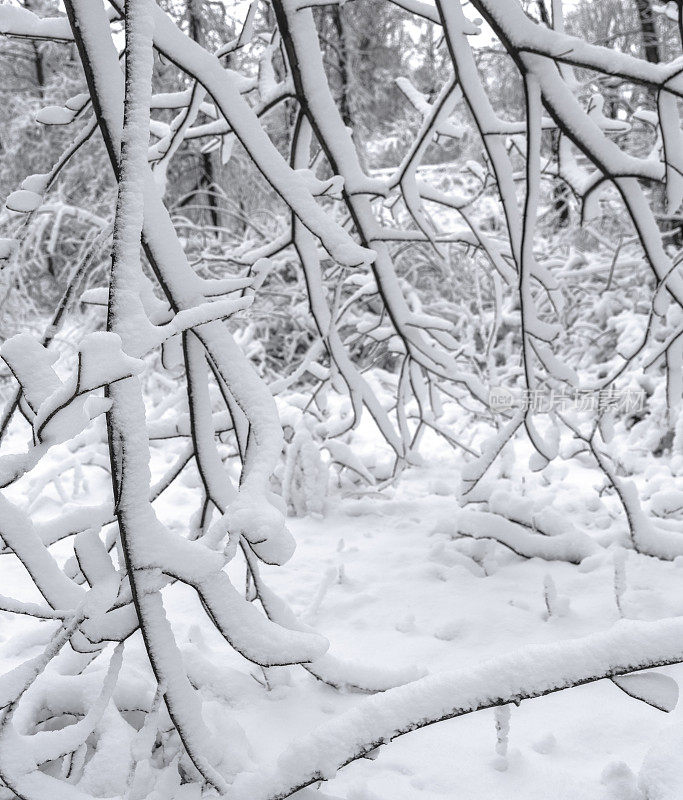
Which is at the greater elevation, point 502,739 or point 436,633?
point 502,739

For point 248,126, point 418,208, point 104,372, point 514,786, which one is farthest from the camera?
point 418,208

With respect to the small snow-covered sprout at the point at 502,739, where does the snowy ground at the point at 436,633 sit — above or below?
below

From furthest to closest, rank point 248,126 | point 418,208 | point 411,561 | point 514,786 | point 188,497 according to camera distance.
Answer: point 188,497 < point 411,561 < point 418,208 < point 514,786 < point 248,126

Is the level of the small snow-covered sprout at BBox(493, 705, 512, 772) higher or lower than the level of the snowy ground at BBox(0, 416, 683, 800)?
higher

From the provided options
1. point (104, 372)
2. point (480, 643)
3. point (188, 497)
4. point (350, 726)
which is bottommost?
point (188, 497)

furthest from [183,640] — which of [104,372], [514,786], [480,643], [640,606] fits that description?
[104,372]

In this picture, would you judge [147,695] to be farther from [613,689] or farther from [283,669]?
[613,689]

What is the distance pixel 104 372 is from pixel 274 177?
49 centimetres

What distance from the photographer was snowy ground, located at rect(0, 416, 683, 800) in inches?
39.2

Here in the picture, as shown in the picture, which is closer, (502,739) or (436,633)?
(502,739)

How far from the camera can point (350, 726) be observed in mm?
682

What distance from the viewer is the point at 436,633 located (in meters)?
1.51

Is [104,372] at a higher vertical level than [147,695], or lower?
higher

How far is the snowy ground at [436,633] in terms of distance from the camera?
3.27ft
